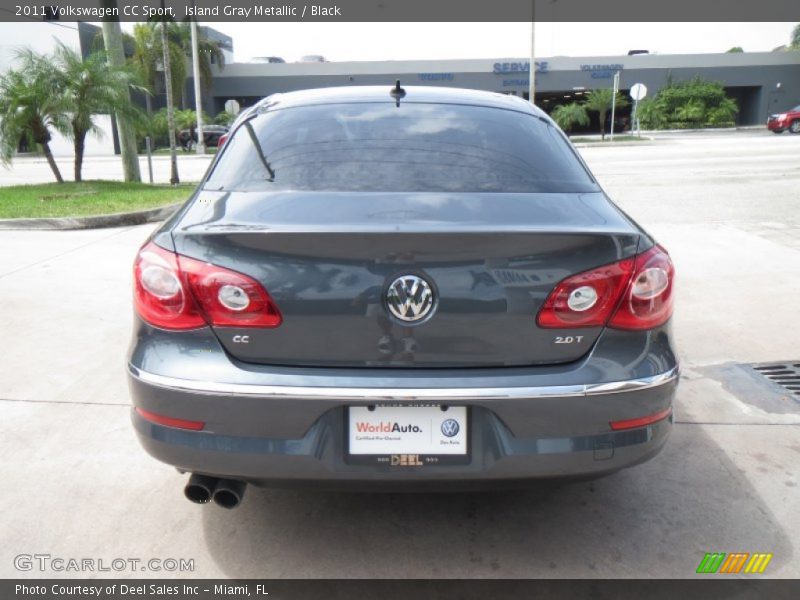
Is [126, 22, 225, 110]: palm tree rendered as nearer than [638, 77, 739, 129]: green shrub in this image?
Yes

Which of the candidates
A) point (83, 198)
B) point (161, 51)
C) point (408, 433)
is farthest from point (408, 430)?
point (161, 51)

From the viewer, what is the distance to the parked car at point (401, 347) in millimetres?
2117

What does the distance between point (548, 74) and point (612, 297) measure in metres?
49.7

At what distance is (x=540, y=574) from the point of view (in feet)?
8.10

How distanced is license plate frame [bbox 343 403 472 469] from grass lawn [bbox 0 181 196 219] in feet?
29.1

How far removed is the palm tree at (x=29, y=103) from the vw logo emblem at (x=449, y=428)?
13773mm

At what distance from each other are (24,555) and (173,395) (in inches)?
38.3

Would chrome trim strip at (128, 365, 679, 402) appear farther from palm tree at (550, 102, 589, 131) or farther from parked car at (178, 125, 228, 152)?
palm tree at (550, 102, 589, 131)

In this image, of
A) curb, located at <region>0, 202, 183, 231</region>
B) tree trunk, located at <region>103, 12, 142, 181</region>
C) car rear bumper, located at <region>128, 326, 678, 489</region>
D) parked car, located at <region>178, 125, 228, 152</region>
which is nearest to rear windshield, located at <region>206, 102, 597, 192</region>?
car rear bumper, located at <region>128, 326, 678, 489</region>

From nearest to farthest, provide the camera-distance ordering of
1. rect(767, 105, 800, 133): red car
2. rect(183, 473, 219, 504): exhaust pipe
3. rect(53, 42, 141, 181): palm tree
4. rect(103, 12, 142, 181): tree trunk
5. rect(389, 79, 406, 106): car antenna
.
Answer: rect(183, 473, 219, 504): exhaust pipe
rect(389, 79, 406, 106): car antenna
rect(53, 42, 141, 181): palm tree
rect(103, 12, 142, 181): tree trunk
rect(767, 105, 800, 133): red car

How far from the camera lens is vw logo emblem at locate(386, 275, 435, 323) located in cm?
211

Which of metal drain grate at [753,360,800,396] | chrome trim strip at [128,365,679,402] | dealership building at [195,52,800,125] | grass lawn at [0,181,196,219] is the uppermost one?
dealership building at [195,52,800,125]

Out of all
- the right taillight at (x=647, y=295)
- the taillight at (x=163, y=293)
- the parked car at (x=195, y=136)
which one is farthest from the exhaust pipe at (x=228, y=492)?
the parked car at (x=195, y=136)

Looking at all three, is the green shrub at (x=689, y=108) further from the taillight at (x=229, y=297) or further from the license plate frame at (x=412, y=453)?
the taillight at (x=229, y=297)
